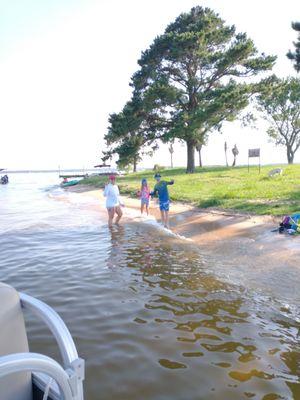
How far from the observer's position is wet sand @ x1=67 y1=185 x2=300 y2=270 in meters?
9.05

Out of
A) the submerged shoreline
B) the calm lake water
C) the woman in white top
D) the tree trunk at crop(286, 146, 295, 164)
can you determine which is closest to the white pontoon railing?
the calm lake water

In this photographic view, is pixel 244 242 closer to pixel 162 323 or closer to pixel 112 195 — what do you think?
pixel 112 195

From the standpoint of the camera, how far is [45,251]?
1023 centimetres

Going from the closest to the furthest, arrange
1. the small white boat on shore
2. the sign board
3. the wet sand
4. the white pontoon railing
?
the white pontoon railing < the small white boat on shore < the wet sand < the sign board

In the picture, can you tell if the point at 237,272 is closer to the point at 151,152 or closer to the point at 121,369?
the point at 121,369

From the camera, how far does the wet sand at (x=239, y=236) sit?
9.05 meters

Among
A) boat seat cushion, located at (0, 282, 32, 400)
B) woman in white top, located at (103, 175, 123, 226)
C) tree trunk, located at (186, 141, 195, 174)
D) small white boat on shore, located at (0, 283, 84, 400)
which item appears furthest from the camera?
tree trunk, located at (186, 141, 195, 174)

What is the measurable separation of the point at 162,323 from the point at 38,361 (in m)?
3.68

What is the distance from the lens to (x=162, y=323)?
534 centimetres

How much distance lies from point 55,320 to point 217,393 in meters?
2.27

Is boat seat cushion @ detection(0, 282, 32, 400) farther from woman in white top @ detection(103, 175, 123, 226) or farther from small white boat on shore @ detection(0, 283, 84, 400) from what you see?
woman in white top @ detection(103, 175, 123, 226)

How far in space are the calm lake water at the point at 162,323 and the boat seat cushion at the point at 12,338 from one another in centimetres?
140

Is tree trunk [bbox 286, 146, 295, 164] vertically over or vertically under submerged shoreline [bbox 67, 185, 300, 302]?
over

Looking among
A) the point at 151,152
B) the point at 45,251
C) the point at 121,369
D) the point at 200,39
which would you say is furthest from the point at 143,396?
the point at 151,152
